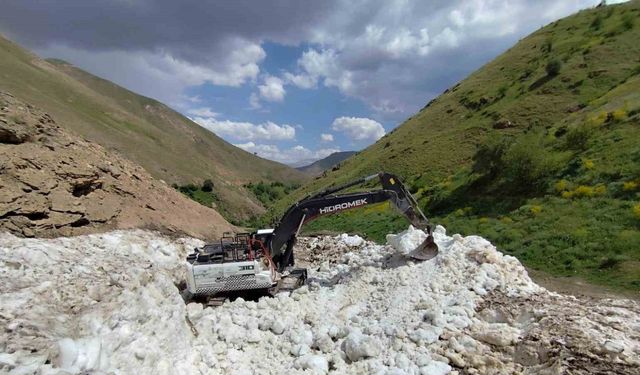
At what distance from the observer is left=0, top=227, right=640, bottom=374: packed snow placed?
7453mm

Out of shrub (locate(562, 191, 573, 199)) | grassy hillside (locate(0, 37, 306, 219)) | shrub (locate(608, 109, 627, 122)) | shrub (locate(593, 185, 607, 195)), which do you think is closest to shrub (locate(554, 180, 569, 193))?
shrub (locate(562, 191, 573, 199))

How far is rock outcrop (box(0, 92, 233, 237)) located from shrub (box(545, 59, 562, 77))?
47844 mm

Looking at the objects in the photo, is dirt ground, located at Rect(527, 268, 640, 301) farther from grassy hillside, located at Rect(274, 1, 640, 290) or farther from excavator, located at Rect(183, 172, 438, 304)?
excavator, located at Rect(183, 172, 438, 304)

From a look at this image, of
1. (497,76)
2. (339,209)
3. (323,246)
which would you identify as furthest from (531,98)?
(339,209)

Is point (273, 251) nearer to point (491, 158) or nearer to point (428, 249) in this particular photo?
point (428, 249)

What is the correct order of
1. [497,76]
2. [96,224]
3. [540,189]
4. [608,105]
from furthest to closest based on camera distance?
1. [497,76]
2. [608,105]
3. [540,189]
4. [96,224]

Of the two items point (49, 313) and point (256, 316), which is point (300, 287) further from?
point (49, 313)

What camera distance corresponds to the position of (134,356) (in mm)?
7805

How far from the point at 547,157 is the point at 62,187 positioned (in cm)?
2437

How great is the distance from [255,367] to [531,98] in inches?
1959

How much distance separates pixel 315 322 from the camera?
10.6m

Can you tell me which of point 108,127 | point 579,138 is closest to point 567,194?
point 579,138

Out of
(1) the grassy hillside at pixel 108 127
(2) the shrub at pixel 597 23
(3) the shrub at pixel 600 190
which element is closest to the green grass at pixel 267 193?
(1) the grassy hillside at pixel 108 127

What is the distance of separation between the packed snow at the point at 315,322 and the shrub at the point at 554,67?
47.2 metres
